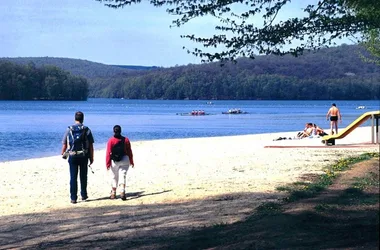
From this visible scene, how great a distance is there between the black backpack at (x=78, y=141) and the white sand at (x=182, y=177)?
1.00 meters

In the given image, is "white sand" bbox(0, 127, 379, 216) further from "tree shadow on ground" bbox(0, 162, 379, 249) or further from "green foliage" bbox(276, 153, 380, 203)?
"tree shadow on ground" bbox(0, 162, 379, 249)

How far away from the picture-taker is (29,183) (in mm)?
18906

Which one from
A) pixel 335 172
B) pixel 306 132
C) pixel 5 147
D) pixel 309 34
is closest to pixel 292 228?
pixel 309 34

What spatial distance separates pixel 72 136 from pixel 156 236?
13.1 ft

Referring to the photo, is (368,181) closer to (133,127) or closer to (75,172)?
(75,172)

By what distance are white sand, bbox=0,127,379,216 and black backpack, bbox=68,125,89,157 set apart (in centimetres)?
100

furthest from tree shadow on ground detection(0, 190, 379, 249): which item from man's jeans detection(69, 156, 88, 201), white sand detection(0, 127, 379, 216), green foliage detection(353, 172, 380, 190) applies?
white sand detection(0, 127, 379, 216)

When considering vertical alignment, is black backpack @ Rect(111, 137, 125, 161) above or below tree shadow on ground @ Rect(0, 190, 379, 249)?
above

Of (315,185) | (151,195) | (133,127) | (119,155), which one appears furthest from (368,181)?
(133,127)

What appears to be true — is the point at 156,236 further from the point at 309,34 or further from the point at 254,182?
the point at 254,182

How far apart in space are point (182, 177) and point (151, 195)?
3.53 m

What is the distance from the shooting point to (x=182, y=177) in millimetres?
18766

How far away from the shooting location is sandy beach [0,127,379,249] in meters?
11.6

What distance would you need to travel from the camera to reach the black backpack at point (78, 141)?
45.6 ft
